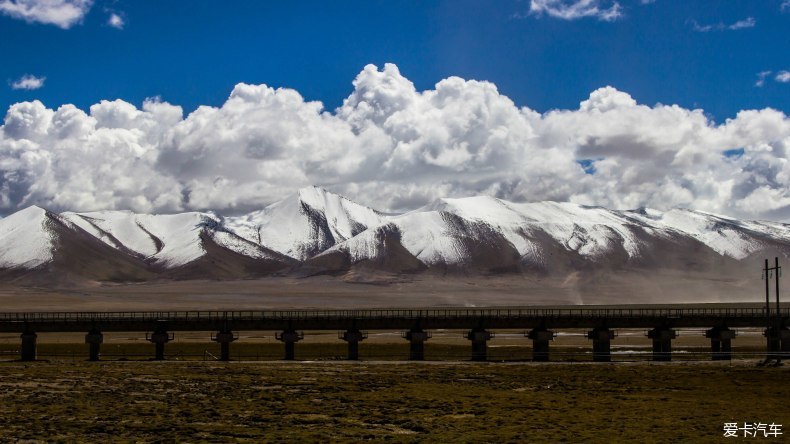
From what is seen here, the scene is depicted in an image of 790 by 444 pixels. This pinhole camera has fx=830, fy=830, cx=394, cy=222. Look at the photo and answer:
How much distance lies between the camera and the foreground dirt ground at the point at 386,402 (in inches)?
1549

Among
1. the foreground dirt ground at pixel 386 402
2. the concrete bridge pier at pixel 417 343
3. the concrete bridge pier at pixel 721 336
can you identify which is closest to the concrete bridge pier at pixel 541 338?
the concrete bridge pier at pixel 417 343

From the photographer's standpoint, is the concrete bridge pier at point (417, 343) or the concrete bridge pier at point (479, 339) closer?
the concrete bridge pier at point (417, 343)

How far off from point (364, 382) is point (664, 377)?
24.1 m

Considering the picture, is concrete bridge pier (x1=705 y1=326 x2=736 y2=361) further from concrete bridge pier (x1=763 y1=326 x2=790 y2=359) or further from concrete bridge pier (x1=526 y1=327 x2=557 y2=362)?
concrete bridge pier (x1=526 y1=327 x2=557 y2=362)

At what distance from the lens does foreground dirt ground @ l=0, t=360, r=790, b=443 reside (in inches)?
1549

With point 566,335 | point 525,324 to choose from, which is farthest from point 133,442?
point 566,335

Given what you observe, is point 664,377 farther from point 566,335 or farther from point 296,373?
point 566,335

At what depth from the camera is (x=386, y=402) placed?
5038cm

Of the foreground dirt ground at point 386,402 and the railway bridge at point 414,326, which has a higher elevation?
the railway bridge at point 414,326

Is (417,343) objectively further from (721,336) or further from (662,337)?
(721,336)

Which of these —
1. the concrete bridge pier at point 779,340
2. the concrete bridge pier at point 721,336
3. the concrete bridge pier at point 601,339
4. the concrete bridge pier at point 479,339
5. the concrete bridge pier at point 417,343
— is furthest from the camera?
the concrete bridge pier at point 721,336

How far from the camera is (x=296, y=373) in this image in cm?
6912

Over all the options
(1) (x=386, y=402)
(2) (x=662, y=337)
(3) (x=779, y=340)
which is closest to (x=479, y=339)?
(2) (x=662, y=337)

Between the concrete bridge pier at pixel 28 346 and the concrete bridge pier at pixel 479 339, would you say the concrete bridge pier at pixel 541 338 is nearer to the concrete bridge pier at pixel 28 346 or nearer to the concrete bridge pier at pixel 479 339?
the concrete bridge pier at pixel 479 339
